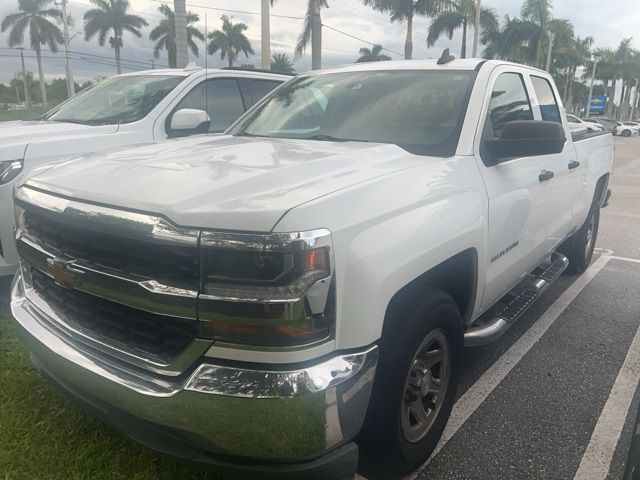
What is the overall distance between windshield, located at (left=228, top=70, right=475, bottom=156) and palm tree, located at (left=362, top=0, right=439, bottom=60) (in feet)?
95.5

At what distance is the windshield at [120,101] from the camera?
209 inches

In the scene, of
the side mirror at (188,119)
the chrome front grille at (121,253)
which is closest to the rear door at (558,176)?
the side mirror at (188,119)

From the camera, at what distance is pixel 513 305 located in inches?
144

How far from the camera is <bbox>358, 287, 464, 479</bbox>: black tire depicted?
2.17m

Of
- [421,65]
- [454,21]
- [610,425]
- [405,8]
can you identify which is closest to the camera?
[610,425]

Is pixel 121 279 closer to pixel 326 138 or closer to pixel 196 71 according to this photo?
pixel 326 138

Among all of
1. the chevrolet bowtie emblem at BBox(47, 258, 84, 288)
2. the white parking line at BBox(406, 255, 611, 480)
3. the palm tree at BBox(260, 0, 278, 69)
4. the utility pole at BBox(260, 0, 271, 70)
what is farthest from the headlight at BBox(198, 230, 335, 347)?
the palm tree at BBox(260, 0, 278, 69)

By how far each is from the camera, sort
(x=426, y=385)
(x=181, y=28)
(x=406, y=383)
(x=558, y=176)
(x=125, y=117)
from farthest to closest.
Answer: (x=181, y=28) < (x=125, y=117) < (x=558, y=176) < (x=426, y=385) < (x=406, y=383)

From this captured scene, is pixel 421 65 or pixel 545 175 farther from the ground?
pixel 421 65

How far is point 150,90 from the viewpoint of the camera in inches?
218

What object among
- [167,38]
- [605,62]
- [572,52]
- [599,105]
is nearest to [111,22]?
[167,38]

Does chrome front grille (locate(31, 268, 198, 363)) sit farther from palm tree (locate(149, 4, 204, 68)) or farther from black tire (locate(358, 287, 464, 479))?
palm tree (locate(149, 4, 204, 68))

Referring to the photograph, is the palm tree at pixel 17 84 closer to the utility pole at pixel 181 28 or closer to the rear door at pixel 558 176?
the utility pole at pixel 181 28

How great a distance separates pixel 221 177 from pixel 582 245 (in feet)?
15.0
